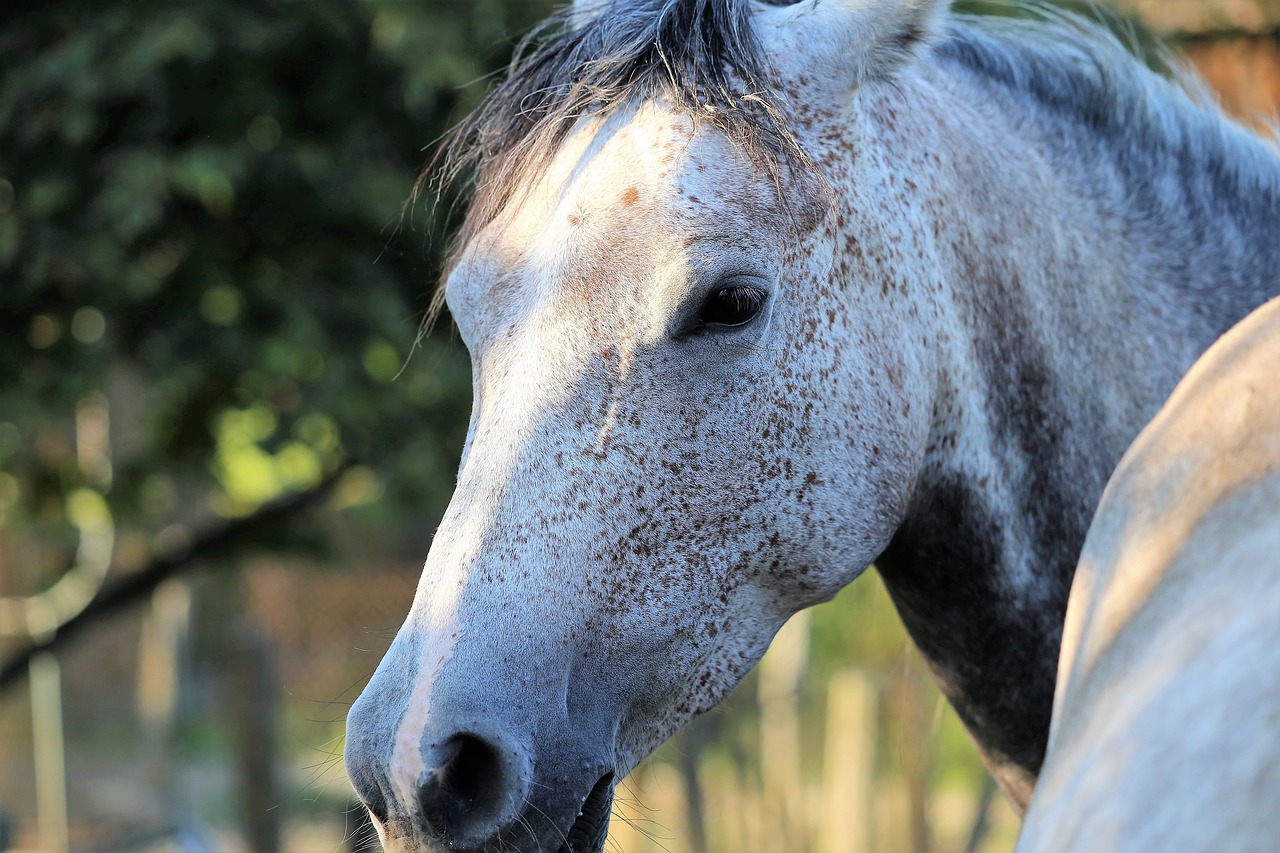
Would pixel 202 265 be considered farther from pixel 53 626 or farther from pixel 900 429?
pixel 900 429

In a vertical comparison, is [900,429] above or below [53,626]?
above

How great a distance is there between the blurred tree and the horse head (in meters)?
1.60

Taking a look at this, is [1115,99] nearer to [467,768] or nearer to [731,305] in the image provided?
[731,305]

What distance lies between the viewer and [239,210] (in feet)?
11.8

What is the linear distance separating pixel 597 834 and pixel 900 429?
0.68 m

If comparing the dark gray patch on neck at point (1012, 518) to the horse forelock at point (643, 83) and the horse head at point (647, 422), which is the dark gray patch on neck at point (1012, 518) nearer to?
the horse head at point (647, 422)

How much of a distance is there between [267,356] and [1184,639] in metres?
2.90

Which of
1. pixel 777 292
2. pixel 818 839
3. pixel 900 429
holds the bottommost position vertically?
pixel 818 839

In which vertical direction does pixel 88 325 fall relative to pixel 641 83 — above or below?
below

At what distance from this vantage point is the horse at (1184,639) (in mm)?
943

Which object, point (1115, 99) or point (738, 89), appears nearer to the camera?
point (738, 89)

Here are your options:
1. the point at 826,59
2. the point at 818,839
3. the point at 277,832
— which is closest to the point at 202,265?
the point at 826,59

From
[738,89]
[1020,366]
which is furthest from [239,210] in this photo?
[1020,366]

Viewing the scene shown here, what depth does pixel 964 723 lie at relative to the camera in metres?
1.97
